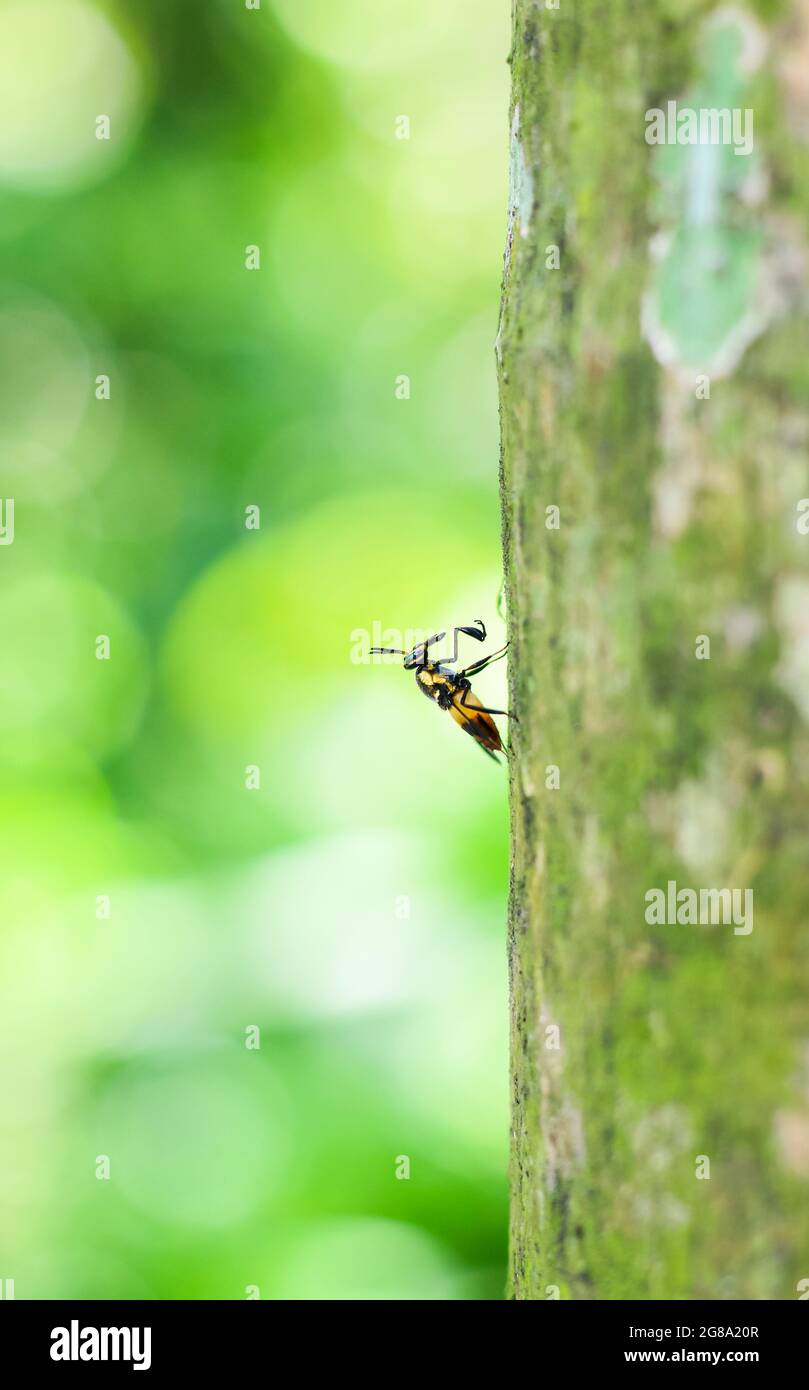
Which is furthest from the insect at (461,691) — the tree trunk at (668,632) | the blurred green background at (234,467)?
the blurred green background at (234,467)

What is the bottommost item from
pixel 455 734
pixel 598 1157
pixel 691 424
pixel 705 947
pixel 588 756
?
pixel 598 1157

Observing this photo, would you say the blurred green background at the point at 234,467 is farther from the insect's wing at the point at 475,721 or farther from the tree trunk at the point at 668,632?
the tree trunk at the point at 668,632

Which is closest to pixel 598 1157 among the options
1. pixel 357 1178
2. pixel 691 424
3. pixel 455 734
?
pixel 691 424

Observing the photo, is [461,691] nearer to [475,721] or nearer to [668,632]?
[475,721]

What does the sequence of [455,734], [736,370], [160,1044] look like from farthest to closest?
[455,734] → [160,1044] → [736,370]

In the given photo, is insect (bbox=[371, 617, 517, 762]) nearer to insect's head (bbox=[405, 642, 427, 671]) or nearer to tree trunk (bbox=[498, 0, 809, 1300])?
insect's head (bbox=[405, 642, 427, 671])

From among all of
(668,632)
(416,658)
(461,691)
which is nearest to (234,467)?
(416,658)
